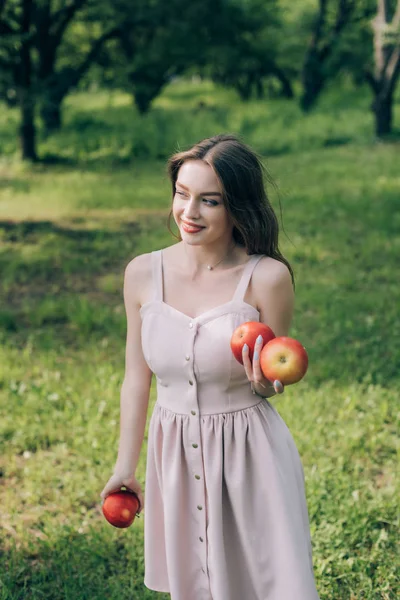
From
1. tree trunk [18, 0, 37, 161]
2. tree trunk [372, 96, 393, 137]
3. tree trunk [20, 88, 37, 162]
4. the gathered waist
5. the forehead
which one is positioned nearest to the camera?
the forehead

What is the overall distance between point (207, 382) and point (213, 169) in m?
0.62

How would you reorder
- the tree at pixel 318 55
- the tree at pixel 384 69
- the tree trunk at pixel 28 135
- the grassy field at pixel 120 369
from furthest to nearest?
the tree at pixel 318 55 → the tree at pixel 384 69 → the tree trunk at pixel 28 135 → the grassy field at pixel 120 369

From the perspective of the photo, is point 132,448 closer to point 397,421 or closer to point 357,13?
point 397,421

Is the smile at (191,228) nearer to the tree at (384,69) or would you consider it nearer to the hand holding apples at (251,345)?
the hand holding apples at (251,345)

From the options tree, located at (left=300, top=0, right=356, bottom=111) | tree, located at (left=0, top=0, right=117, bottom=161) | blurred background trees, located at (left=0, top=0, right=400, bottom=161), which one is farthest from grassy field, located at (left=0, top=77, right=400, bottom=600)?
tree, located at (left=300, top=0, right=356, bottom=111)

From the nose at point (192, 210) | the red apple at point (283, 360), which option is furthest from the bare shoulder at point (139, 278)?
the red apple at point (283, 360)

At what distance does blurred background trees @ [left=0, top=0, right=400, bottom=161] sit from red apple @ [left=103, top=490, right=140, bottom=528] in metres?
11.1

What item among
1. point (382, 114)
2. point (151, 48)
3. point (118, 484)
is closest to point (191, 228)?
point (118, 484)

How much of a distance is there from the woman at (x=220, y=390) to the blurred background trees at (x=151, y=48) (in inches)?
433

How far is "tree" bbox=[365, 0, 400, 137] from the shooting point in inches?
628

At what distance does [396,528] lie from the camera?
360 cm

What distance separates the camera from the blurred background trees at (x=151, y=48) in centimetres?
1373

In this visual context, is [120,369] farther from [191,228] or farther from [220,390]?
[191,228]

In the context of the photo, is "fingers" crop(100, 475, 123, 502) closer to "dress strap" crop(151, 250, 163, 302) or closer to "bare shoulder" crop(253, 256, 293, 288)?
"dress strap" crop(151, 250, 163, 302)
